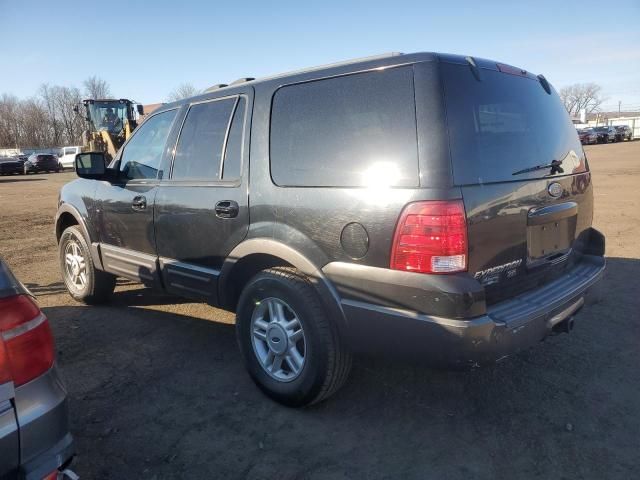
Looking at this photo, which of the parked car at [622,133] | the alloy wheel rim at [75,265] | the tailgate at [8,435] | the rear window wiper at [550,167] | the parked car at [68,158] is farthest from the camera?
the parked car at [622,133]

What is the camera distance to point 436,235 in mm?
2270

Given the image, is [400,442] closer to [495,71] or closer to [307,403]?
[307,403]

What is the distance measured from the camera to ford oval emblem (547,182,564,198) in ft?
9.08

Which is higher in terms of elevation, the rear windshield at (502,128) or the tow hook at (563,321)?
the rear windshield at (502,128)

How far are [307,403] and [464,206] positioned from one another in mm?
1506

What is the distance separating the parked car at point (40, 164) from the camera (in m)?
34.2

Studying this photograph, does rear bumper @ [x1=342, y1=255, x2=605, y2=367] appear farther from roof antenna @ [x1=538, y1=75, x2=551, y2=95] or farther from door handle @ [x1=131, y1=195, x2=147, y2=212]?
door handle @ [x1=131, y1=195, x2=147, y2=212]

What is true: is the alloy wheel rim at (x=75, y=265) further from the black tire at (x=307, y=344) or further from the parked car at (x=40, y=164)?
the parked car at (x=40, y=164)

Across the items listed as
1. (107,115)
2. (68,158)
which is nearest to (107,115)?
(107,115)

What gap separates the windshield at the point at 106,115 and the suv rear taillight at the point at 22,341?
26045 millimetres

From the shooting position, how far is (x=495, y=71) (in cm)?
270

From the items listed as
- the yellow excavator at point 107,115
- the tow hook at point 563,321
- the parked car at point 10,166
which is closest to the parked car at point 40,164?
the parked car at point 10,166

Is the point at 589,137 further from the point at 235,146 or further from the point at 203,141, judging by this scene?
the point at 235,146

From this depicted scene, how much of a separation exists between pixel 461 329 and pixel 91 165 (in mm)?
3543
